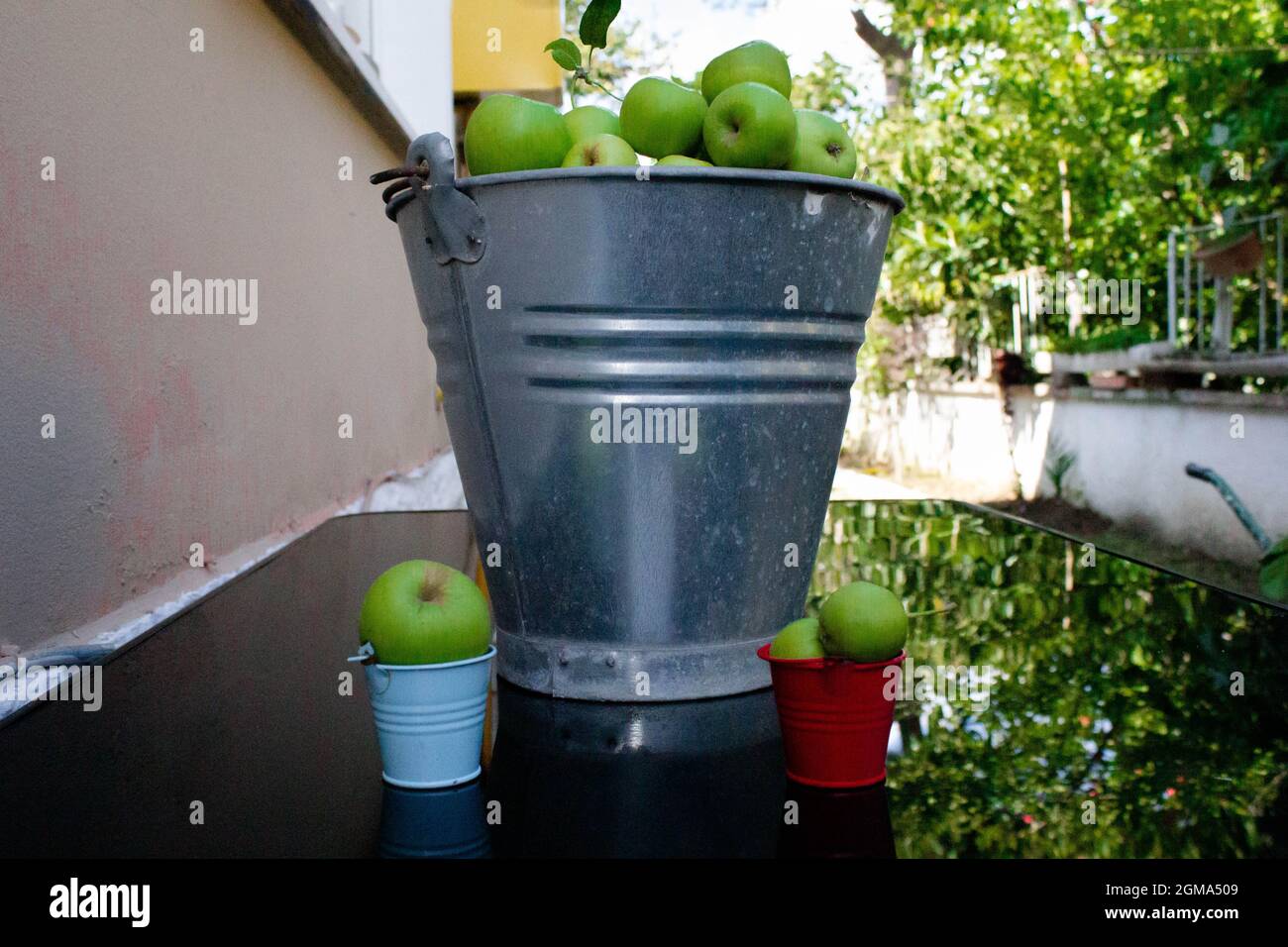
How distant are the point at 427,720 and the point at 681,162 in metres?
0.53

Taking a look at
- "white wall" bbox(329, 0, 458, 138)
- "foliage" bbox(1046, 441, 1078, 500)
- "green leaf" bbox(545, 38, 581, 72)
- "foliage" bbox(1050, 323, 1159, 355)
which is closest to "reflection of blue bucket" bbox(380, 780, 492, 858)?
"green leaf" bbox(545, 38, 581, 72)

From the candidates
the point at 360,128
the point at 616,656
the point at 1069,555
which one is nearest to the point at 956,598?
the point at 1069,555

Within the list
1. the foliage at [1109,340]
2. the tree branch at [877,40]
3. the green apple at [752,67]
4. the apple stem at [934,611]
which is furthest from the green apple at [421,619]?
the tree branch at [877,40]

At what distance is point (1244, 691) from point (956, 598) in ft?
1.49

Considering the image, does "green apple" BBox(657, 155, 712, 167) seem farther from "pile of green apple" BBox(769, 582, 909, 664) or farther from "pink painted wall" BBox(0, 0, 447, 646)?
"pink painted wall" BBox(0, 0, 447, 646)

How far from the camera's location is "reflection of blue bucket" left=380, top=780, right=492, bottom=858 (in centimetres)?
66

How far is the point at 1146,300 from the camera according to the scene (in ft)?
27.3

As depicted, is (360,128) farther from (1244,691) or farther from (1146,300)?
(1146,300)

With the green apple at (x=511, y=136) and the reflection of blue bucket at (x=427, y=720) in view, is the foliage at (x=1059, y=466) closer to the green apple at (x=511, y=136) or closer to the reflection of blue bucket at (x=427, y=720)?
the green apple at (x=511, y=136)

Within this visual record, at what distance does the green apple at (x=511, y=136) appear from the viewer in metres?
1.04

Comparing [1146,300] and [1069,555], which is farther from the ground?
[1146,300]

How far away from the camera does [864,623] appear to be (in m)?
0.81

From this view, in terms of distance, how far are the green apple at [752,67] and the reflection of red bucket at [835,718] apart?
568 mm

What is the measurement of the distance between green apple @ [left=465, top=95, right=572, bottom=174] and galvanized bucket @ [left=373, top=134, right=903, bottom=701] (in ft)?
0.15
